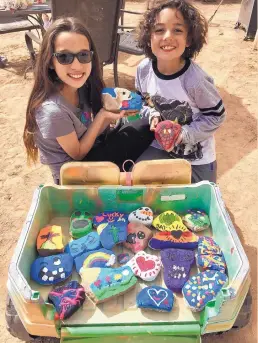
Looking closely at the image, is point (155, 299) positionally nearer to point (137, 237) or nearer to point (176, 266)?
point (176, 266)

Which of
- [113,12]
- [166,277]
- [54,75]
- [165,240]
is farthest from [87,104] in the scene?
[113,12]

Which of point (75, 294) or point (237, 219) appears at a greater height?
point (75, 294)

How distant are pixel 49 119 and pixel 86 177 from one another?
0.33 m

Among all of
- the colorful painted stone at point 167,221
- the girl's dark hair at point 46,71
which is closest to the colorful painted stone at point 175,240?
the colorful painted stone at point 167,221

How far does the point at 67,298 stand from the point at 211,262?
1.88ft

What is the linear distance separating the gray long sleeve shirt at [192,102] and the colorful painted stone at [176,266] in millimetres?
609

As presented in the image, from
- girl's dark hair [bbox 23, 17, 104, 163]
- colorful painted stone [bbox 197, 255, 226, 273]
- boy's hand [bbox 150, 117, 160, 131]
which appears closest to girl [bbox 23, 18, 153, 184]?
girl's dark hair [bbox 23, 17, 104, 163]

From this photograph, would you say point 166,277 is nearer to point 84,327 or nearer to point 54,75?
point 84,327

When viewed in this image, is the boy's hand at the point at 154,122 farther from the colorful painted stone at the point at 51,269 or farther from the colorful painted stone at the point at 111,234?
the colorful painted stone at the point at 51,269

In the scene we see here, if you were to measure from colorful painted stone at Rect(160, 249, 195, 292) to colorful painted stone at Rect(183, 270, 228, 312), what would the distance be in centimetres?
4

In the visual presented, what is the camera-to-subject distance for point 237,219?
2441 mm

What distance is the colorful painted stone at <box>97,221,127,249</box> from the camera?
1.58m

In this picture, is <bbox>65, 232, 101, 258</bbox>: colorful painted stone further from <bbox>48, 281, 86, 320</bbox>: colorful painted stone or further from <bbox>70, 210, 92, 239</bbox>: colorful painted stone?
<bbox>48, 281, 86, 320</bbox>: colorful painted stone

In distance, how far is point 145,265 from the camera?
1.47 m
